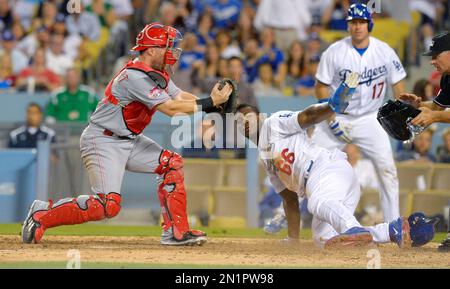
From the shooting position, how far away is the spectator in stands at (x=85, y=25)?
17719mm

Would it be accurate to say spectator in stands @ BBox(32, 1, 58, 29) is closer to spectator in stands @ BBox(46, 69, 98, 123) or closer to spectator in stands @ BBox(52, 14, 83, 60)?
spectator in stands @ BBox(52, 14, 83, 60)

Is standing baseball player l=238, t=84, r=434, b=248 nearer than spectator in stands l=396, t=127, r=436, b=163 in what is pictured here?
Yes

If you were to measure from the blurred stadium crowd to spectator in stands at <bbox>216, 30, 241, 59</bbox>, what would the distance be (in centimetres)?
2

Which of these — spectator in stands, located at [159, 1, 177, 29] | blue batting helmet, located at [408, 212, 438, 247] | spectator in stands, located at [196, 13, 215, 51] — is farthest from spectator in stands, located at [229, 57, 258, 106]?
blue batting helmet, located at [408, 212, 438, 247]

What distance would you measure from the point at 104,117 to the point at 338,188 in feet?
7.16

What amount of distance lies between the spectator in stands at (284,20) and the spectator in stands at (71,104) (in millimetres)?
3331

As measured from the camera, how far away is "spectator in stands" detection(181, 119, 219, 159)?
1370 cm

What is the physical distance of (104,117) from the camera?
969 cm

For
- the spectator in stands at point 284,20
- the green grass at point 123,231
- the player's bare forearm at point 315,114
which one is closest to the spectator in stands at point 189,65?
the spectator in stands at point 284,20

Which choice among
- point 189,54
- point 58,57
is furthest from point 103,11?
point 189,54

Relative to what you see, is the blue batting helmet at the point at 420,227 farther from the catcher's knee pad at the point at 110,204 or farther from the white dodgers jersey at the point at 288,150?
the catcher's knee pad at the point at 110,204
